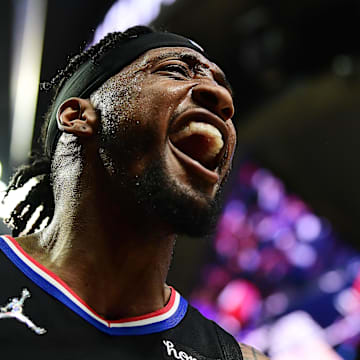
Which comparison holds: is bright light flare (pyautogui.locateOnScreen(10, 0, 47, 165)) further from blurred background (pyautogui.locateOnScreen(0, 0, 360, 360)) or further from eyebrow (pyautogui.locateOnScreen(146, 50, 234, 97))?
blurred background (pyautogui.locateOnScreen(0, 0, 360, 360))

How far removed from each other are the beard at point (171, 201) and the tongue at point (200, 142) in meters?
0.11

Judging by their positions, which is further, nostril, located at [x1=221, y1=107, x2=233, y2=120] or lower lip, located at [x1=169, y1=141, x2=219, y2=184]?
nostril, located at [x1=221, y1=107, x2=233, y2=120]

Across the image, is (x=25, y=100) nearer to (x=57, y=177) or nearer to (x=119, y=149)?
(x=57, y=177)

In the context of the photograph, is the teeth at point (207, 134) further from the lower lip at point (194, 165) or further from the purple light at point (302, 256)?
the purple light at point (302, 256)

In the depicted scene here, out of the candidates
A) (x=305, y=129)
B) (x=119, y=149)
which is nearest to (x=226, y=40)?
(x=305, y=129)

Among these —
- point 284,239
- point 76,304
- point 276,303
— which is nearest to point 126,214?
point 76,304

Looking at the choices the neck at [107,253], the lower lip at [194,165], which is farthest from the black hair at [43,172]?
the lower lip at [194,165]

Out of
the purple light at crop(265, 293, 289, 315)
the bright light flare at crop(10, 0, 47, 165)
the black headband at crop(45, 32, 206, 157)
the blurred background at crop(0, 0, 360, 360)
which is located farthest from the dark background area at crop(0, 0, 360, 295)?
the black headband at crop(45, 32, 206, 157)

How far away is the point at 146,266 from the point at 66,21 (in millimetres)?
921

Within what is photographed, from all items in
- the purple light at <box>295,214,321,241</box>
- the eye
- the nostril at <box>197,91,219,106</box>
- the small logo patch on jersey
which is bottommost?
the purple light at <box>295,214,321,241</box>

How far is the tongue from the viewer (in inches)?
61.5

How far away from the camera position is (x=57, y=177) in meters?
1.75

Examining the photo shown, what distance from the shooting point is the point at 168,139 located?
1545 millimetres

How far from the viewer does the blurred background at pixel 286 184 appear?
6.97 m
